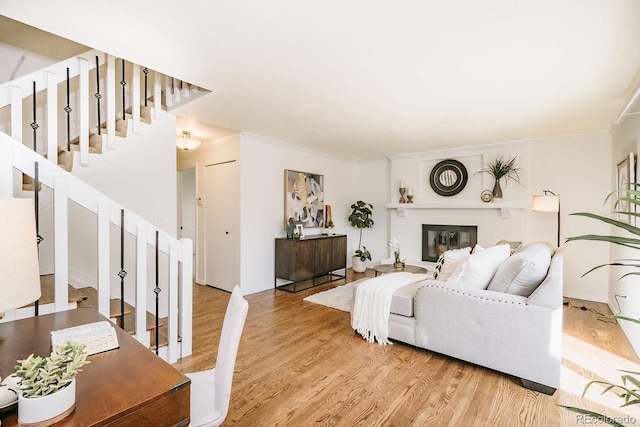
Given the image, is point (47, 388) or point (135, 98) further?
point (135, 98)

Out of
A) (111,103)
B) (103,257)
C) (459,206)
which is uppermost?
(111,103)

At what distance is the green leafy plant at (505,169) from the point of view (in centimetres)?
495

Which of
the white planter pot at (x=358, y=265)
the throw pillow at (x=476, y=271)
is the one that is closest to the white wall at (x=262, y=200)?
the white planter pot at (x=358, y=265)

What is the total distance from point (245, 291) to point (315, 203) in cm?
205

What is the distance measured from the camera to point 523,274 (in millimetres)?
2410

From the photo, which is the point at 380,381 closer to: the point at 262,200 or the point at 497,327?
the point at 497,327

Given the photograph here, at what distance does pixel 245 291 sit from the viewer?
463 centimetres

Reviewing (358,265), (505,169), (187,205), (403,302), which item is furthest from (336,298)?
(187,205)

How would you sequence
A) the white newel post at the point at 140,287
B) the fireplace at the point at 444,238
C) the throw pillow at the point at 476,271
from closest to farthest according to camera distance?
the white newel post at the point at 140,287, the throw pillow at the point at 476,271, the fireplace at the point at 444,238

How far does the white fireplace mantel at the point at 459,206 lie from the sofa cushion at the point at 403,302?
113 inches

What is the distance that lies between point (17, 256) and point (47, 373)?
1.38ft

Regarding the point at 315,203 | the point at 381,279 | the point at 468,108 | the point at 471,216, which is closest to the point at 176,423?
the point at 381,279

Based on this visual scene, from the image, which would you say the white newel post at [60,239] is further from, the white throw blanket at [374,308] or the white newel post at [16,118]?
the white throw blanket at [374,308]

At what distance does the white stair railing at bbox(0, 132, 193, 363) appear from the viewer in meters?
1.97
